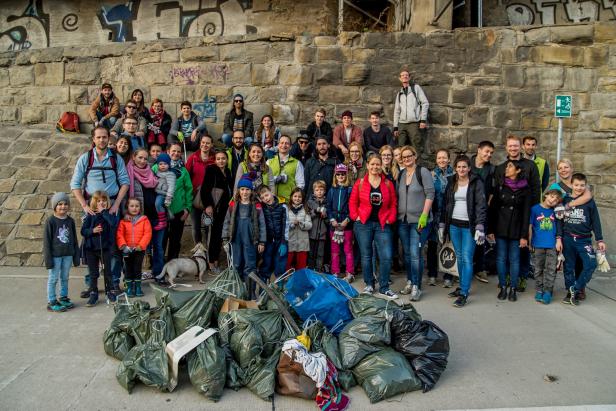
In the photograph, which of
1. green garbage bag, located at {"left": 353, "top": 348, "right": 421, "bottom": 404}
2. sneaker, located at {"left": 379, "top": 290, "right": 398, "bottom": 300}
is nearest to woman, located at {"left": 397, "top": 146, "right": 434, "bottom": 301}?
sneaker, located at {"left": 379, "top": 290, "right": 398, "bottom": 300}

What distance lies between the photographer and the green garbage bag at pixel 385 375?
3.97 metres

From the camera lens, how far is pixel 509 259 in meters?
6.55

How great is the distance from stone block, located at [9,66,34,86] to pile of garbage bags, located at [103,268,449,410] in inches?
313

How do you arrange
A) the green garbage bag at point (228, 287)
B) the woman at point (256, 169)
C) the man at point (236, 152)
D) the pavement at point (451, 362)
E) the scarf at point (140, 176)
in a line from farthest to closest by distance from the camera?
the man at point (236, 152) < the woman at point (256, 169) < the scarf at point (140, 176) < the green garbage bag at point (228, 287) < the pavement at point (451, 362)

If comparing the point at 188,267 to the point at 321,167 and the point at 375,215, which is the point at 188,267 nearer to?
the point at 321,167

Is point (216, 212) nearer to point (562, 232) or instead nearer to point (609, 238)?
point (562, 232)

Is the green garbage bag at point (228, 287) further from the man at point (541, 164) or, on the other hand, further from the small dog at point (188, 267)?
the man at point (541, 164)

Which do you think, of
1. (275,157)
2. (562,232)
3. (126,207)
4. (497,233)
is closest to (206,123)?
(275,157)

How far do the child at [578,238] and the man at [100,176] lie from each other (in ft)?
18.1

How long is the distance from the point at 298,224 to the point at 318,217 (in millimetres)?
380

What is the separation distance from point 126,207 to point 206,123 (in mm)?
3688

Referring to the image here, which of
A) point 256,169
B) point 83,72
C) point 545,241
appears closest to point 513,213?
point 545,241

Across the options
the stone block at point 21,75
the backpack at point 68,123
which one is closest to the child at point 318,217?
the backpack at point 68,123

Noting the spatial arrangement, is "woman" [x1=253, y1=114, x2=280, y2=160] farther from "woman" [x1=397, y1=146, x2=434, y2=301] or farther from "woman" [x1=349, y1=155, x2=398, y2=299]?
"woman" [x1=397, y1=146, x2=434, y2=301]
